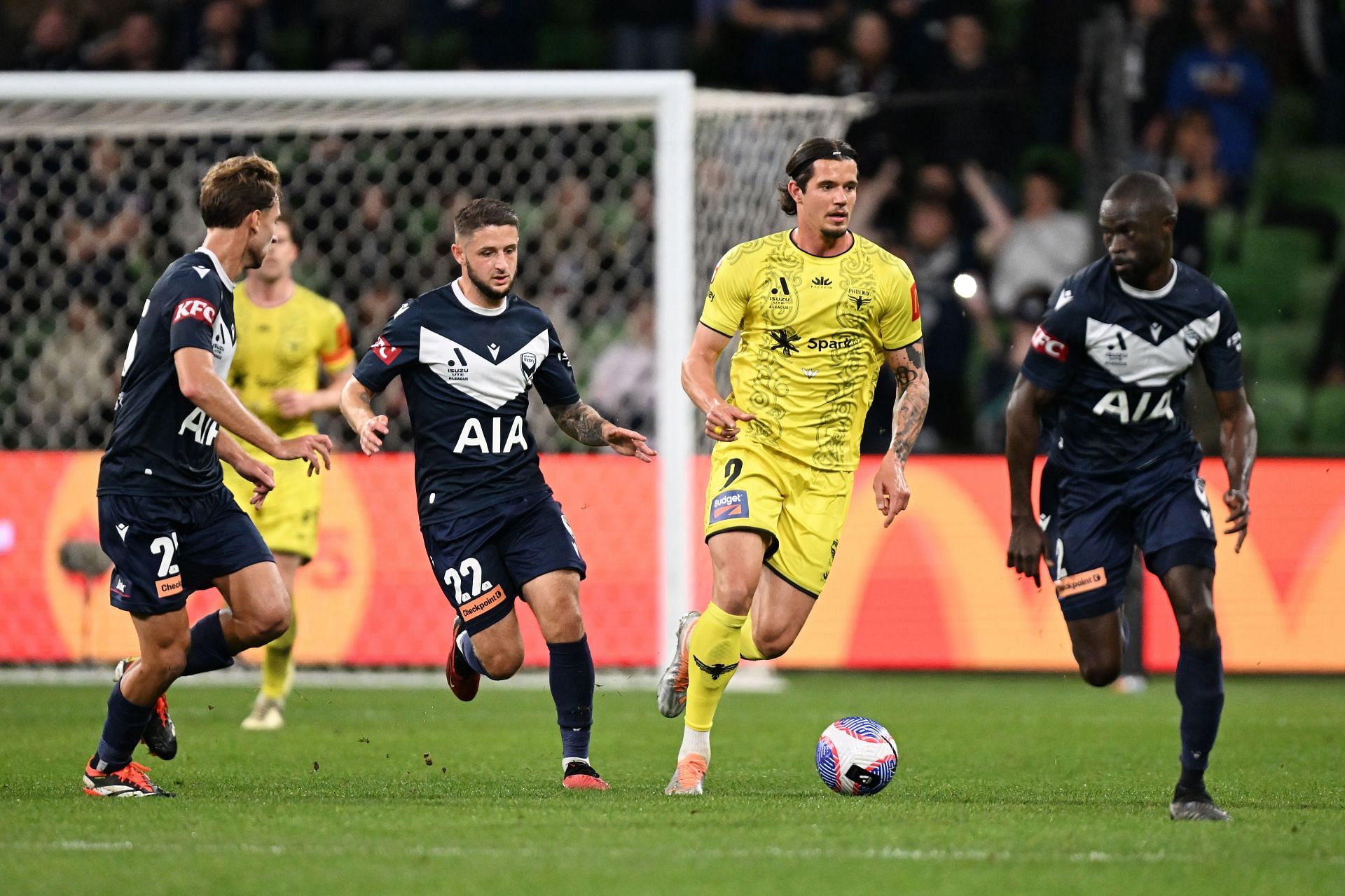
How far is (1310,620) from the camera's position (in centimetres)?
1162

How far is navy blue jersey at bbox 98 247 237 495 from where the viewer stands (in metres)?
6.61

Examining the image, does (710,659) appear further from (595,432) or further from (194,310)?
(194,310)

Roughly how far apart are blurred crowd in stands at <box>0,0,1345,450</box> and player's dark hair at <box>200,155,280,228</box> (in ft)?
22.1

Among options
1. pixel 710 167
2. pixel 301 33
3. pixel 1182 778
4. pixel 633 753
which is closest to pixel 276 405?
pixel 633 753

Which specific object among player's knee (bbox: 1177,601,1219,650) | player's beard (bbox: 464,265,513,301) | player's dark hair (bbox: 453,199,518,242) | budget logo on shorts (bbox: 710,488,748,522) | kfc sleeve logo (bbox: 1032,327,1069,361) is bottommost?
player's knee (bbox: 1177,601,1219,650)

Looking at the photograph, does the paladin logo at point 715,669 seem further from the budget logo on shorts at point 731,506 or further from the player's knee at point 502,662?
the player's knee at point 502,662

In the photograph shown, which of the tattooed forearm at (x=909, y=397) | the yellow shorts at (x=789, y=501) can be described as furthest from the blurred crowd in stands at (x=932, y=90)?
the yellow shorts at (x=789, y=501)

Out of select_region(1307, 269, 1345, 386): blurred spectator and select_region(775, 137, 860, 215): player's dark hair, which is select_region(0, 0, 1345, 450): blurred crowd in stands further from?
select_region(775, 137, 860, 215): player's dark hair

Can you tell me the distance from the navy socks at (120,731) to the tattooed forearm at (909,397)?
3073 millimetres

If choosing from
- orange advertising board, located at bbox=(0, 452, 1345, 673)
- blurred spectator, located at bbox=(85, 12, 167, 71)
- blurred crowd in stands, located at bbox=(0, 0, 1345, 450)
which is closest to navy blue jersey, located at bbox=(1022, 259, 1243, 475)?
orange advertising board, located at bbox=(0, 452, 1345, 673)

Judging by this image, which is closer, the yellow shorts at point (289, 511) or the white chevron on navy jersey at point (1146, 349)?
the white chevron on navy jersey at point (1146, 349)

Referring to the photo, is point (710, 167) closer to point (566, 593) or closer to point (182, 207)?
point (182, 207)

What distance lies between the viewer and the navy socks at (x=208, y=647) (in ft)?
23.6

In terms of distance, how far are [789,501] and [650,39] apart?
10.0m
